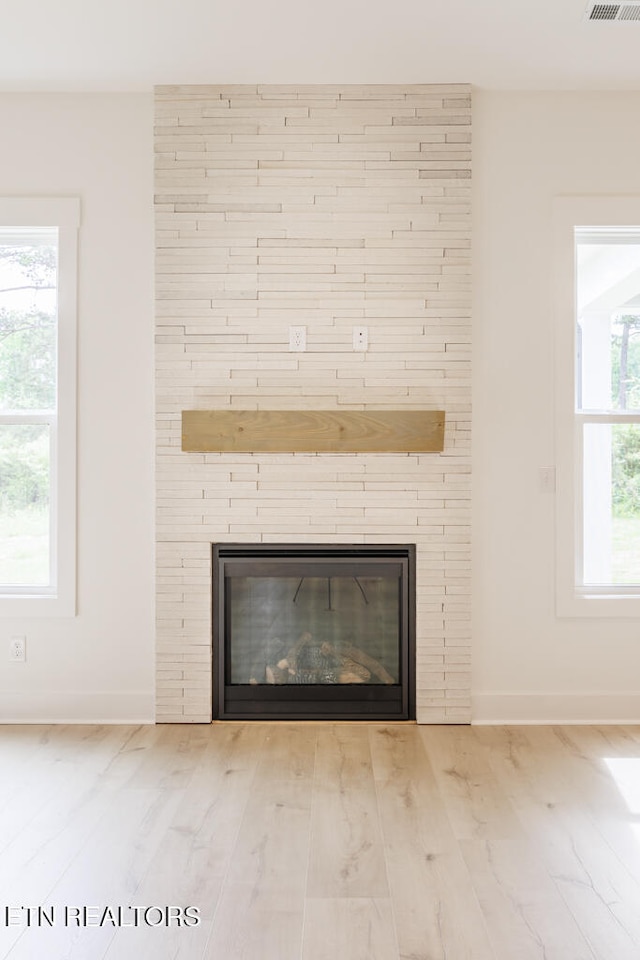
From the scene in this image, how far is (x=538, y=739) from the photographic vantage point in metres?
3.29

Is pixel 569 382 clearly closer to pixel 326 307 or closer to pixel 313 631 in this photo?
pixel 326 307

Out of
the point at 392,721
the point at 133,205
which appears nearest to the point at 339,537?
the point at 392,721

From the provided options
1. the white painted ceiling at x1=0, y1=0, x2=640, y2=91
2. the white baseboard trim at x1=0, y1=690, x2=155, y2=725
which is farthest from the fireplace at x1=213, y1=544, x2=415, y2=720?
the white painted ceiling at x1=0, y1=0, x2=640, y2=91

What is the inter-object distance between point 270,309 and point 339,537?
1.06 meters

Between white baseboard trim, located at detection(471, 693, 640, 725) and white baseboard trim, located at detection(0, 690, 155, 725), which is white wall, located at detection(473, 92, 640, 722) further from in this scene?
white baseboard trim, located at detection(0, 690, 155, 725)


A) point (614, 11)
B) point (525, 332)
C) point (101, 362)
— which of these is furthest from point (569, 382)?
point (101, 362)

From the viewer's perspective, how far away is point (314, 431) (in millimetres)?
3381

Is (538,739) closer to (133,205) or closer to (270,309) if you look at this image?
(270,309)

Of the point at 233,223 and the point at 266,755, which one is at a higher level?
the point at 233,223

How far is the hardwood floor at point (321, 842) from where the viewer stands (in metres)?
1.86

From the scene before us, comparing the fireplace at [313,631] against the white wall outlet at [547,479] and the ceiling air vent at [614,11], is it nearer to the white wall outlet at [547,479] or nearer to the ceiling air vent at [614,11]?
the white wall outlet at [547,479]

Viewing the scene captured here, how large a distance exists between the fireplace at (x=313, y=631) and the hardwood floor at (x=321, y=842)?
0.42 ft

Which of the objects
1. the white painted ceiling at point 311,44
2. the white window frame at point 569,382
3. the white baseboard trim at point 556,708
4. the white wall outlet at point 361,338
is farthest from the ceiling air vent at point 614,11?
→ the white baseboard trim at point 556,708

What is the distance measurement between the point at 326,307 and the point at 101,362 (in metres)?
1.04
